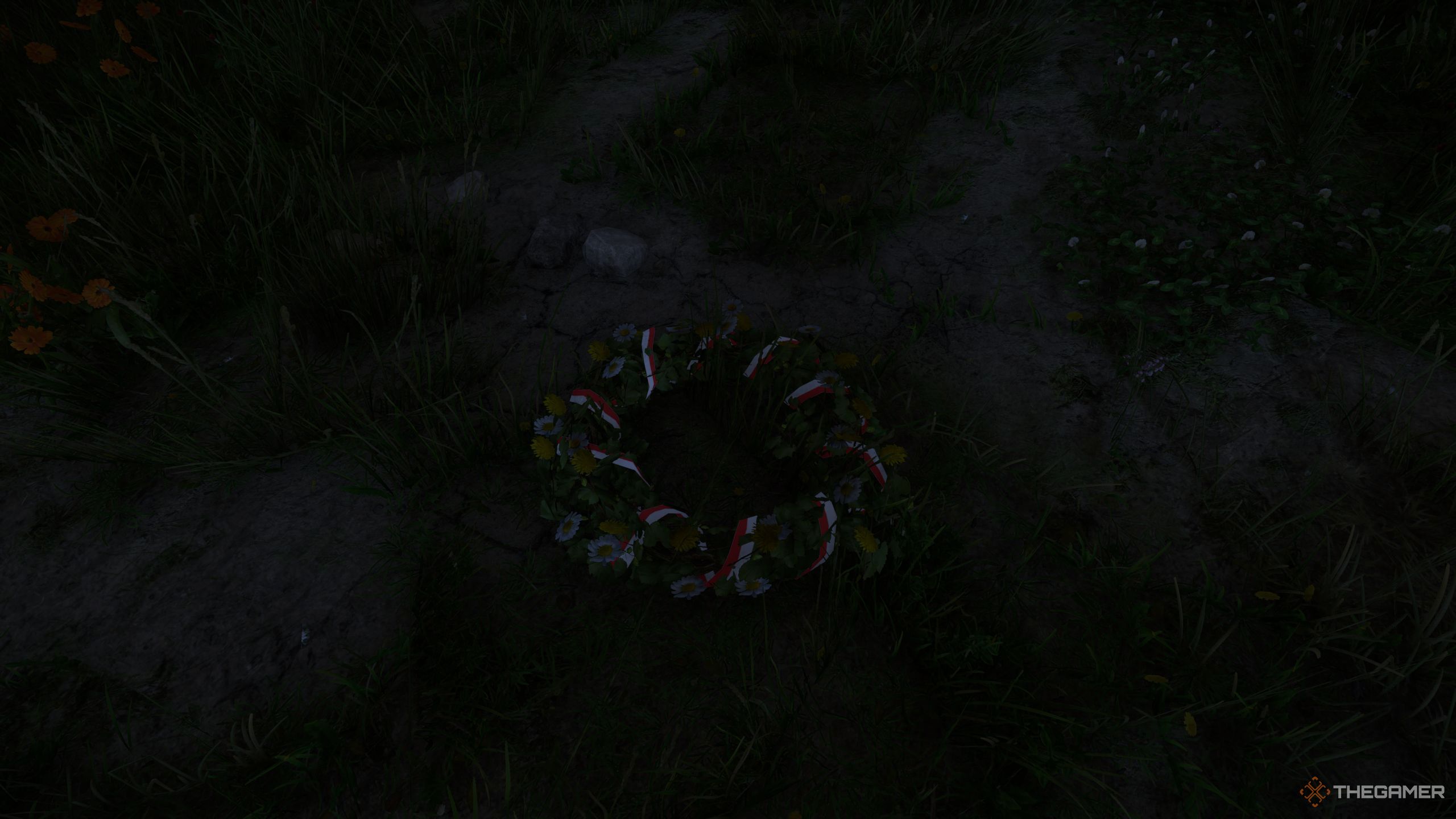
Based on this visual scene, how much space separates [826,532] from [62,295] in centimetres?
273

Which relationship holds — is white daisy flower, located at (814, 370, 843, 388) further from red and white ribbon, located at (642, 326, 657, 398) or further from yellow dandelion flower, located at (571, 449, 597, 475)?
yellow dandelion flower, located at (571, 449, 597, 475)

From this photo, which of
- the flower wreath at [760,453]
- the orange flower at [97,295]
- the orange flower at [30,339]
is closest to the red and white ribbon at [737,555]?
the flower wreath at [760,453]

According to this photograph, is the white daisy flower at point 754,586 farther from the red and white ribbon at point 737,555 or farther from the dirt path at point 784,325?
the dirt path at point 784,325

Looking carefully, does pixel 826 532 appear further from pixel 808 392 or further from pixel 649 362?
pixel 649 362

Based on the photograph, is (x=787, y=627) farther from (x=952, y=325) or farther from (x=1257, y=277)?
(x=1257, y=277)

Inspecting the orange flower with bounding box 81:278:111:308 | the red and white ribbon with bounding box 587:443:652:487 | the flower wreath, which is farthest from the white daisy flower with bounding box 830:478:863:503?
the orange flower with bounding box 81:278:111:308

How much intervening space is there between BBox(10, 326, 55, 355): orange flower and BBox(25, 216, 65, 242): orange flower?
373 mm

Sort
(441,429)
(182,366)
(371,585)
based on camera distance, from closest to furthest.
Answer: (371,585)
(441,429)
(182,366)

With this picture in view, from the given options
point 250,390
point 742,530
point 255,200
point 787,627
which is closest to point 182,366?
point 250,390

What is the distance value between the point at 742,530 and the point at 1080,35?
142 inches

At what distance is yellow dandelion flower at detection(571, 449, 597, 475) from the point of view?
1.92m

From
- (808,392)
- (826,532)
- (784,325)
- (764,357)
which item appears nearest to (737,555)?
(826,532)

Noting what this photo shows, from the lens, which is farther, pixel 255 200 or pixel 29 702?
pixel 255 200

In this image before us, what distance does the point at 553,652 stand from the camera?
187 centimetres
